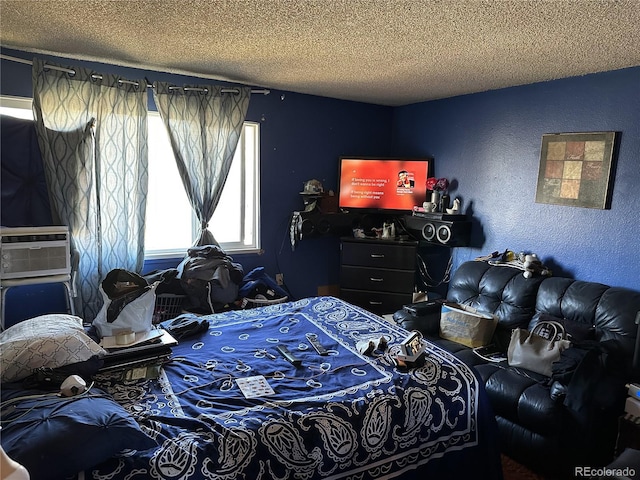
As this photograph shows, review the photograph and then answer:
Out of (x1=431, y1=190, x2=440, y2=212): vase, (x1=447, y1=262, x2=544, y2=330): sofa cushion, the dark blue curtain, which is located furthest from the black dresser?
the dark blue curtain

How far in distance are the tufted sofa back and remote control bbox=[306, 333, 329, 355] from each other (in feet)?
4.69

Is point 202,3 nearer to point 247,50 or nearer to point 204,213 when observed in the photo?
point 247,50

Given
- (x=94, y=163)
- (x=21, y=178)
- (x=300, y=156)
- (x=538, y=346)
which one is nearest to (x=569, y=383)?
(x=538, y=346)

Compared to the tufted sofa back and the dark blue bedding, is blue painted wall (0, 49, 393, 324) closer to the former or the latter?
the tufted sofa back

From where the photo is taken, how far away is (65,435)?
121cm

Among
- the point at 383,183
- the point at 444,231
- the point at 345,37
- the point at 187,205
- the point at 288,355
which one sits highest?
the point at 345,37

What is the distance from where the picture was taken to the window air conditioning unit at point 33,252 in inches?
97.1

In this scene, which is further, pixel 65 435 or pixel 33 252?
pixel 33 252

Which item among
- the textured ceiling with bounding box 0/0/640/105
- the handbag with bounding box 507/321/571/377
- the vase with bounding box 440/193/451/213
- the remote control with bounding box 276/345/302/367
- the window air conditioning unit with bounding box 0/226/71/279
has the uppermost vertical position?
the textured ceiling with bounding box 0/0/640/105

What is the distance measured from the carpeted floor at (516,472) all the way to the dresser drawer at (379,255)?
1986 millimetres

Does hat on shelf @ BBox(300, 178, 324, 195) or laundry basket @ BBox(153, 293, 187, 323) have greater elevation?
hat on shelf @ BBox(300, 178, 324, 195)

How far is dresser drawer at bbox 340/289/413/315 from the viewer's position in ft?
13.3

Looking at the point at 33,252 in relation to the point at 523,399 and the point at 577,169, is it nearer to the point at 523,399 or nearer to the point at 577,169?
the point at 523,399

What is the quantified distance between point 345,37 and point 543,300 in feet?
7.08
